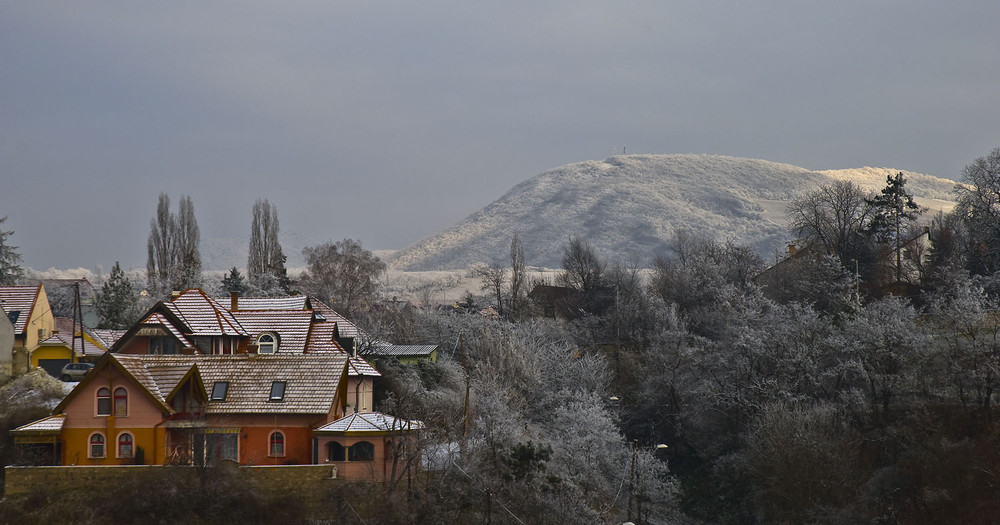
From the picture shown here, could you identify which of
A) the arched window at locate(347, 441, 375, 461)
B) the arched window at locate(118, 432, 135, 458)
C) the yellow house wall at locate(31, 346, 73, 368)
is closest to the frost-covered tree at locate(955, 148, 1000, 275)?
the arched window at locate(347, 441, 375, 461)

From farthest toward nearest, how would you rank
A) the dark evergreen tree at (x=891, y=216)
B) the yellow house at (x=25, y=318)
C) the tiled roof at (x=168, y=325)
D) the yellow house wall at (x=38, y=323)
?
the dark evergreen tree at (x=891, y=216) → the yellow house wall at (x=38, y=323) → the yellow house at (x=25, y=318) → the tiled roof at (x=168, y=325)

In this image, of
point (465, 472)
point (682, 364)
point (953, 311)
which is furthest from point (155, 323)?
point (953, 311)

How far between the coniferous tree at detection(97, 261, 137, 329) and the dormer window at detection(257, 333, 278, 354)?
25.5m

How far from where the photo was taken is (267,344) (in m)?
46.4

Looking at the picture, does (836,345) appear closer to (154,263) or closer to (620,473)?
(620,473)

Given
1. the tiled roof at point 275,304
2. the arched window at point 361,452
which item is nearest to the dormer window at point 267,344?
the tiled roof at point 275,304

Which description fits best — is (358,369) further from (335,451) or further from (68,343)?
(68,343)

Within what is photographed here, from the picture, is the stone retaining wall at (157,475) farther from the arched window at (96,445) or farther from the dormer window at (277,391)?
the dormer window at (277,391)

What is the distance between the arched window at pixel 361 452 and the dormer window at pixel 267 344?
10.6 m

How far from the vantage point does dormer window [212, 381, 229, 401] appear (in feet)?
126

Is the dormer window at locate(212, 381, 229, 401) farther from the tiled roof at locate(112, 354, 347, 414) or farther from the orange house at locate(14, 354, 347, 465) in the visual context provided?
the tiled roof at locate(112, 354, 347, 414)

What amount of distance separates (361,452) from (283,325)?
12.0 meters

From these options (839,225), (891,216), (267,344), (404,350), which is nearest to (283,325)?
(267,344)

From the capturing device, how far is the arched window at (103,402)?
123 ft
